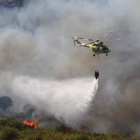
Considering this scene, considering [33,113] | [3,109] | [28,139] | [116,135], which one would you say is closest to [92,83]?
[116,135]

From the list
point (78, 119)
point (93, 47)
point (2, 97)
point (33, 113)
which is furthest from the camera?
A: point (2, 97)

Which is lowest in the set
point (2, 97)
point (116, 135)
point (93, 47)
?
point (2, 97)

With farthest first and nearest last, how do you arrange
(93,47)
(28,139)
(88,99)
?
1. (88,99)
2. (93,47)
3. (28,139)

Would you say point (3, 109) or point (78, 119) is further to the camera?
point (3, 109)

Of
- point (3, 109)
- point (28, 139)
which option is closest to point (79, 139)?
point (28, 139)

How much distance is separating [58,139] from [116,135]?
15959mm

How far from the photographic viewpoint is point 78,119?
7906cm

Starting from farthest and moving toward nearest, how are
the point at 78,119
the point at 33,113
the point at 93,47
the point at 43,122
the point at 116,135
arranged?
the point at 33,113, the point at 43,122, the point at 78,119, the point at 93,47, the point at 116,135

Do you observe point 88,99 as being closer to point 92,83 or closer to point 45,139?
Answer: point 92,83

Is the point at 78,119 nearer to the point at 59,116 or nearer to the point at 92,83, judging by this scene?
the point at 92,83

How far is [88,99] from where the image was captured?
220ft

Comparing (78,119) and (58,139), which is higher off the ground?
(58,139)

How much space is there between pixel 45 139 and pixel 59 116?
107109 mm

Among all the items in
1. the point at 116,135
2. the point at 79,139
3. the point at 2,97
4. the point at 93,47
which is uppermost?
the point at 93,47
